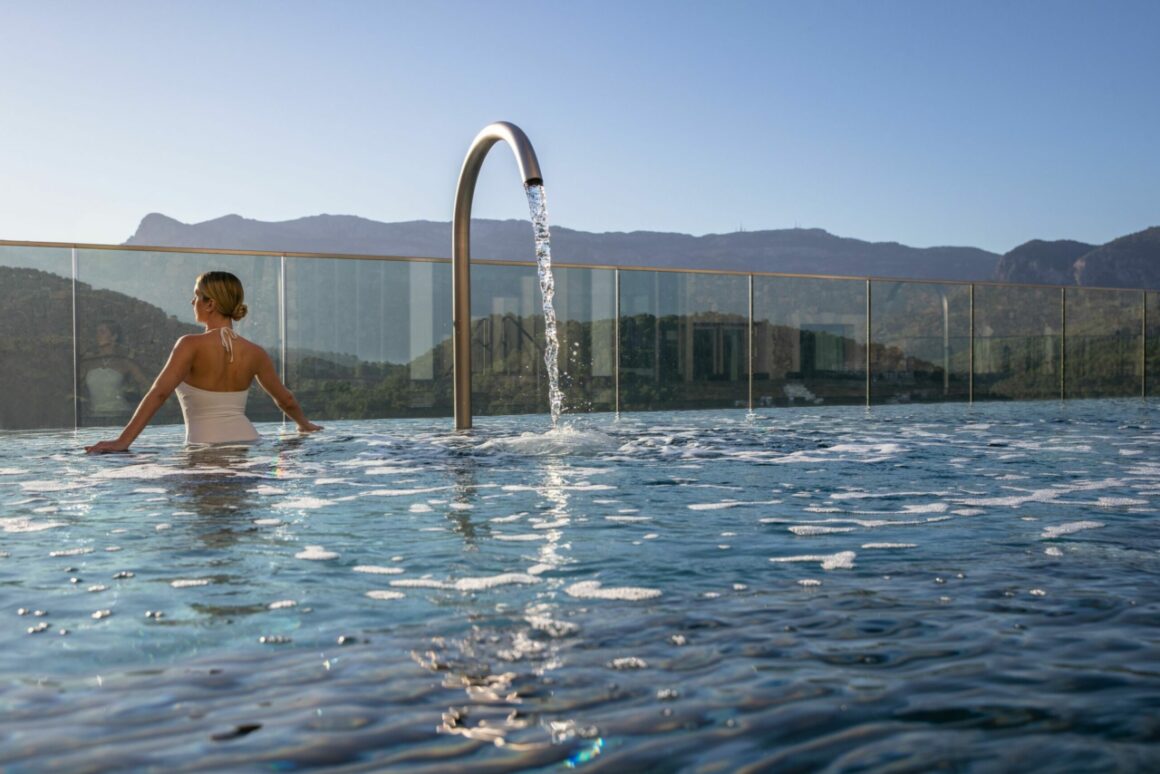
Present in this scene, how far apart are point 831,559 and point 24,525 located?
217cm

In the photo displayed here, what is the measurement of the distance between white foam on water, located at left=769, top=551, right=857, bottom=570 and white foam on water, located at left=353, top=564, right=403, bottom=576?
32.9 inches

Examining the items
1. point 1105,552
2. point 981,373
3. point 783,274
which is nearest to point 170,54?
point 783,274

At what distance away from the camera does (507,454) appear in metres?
5.05

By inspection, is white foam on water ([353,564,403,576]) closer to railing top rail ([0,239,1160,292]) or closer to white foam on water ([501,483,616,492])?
white foam on water ([501,483,616,492])

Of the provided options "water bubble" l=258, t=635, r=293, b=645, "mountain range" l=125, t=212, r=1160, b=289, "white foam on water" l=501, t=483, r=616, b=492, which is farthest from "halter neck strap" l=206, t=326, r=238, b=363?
"mountain range" l=125, t=212, r=1160, b=289

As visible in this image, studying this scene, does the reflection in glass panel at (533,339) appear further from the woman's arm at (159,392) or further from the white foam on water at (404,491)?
the white foam on water at (404,491)

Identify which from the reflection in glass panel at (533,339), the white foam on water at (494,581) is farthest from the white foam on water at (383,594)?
the reflection in glass panel at (533,339)

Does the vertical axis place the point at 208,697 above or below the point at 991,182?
below

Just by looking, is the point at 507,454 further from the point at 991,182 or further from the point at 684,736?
the point at 991,182

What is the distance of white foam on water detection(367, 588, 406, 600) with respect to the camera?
2.01 metres

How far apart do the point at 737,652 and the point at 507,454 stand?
3471 mm

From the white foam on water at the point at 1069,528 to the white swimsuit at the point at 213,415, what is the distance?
3.73m

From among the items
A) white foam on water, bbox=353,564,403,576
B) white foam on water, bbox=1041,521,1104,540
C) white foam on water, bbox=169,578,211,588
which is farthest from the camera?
white foam on water, bbox=1041,521,1104,540

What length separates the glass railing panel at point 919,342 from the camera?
34.3 ft
